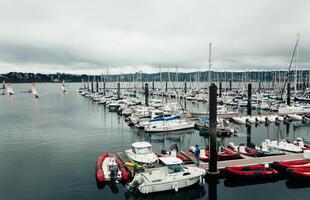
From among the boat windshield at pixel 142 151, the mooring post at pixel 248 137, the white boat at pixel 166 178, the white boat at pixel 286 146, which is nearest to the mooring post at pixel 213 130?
the white boat at pixel 166 178

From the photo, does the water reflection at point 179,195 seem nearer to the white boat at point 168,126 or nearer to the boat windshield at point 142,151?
the boat windshield at point 142,151

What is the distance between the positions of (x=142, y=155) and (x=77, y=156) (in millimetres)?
9911

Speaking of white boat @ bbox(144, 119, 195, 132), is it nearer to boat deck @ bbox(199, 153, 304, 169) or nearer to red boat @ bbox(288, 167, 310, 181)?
boat deck @ bbox(199, 153, 304, 169)

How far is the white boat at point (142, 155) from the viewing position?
29328 millimetres

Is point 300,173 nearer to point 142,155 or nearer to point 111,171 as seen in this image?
point 142,155

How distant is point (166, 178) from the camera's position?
2350 centimetres

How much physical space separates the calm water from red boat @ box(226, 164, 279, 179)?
0.91m

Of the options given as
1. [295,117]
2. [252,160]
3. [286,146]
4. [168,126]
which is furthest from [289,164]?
[295,117]

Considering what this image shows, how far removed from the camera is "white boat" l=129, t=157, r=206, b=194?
2300 centimetres

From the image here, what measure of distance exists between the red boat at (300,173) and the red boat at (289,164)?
846mm

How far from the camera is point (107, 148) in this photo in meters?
40.0

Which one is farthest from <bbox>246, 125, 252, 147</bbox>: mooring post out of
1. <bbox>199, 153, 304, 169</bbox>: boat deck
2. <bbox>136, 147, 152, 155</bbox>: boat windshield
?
<bbox>136, 147, 152, 155</bbox>: boat windshield

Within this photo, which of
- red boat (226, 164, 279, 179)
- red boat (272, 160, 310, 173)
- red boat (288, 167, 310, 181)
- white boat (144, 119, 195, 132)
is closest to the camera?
red boat (288, 167, 310, 181)

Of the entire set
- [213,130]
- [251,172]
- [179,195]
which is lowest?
[179,195]
